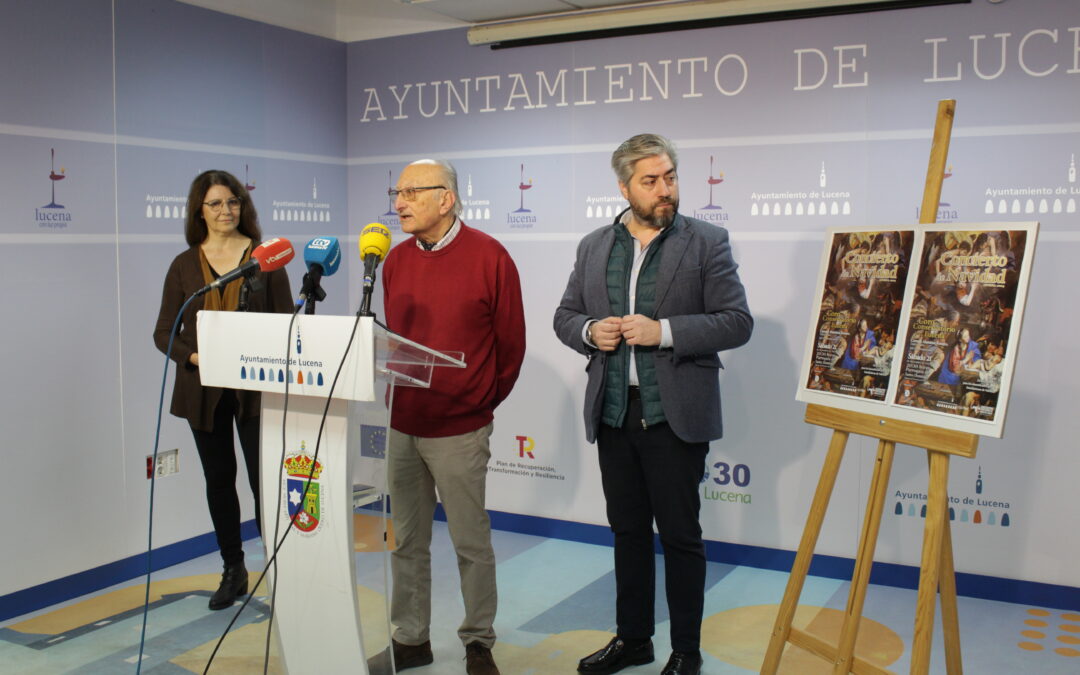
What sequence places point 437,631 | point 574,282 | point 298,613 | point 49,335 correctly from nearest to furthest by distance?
point 298,613 < point 574,282 < point 437,631 < point 49,335

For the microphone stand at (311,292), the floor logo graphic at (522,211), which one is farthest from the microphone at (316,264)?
the floor logo graphic at (522,211)

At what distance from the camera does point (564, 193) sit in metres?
4.86

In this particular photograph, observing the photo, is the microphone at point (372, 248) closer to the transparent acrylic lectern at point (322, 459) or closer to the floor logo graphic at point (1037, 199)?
the transparent acrylic lectern at point (322, 459)

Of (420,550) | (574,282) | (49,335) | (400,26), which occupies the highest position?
(400,26)

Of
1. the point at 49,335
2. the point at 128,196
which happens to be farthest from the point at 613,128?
the point at 49,335

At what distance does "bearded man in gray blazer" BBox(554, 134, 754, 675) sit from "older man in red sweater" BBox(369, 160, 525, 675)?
0.30m

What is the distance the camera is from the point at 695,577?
10.3ft

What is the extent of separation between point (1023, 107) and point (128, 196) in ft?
12.7

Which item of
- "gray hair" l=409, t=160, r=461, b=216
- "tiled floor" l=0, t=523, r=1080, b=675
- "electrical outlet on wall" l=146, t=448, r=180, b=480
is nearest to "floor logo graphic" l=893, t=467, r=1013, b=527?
"tiled floor" l=0, t=523, r=1080, b=675

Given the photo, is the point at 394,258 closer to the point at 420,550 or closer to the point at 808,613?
the point at 420,550

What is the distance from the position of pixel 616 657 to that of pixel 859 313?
146cm

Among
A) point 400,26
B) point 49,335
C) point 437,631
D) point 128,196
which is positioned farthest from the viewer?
point 400,26

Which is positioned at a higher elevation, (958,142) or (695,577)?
(958,142)

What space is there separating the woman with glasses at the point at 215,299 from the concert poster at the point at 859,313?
209 centimetres
